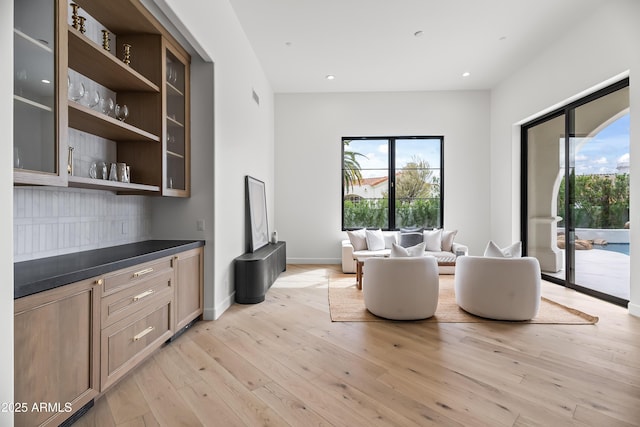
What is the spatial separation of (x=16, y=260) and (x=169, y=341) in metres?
1.25

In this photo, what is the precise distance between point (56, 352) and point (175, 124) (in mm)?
2187

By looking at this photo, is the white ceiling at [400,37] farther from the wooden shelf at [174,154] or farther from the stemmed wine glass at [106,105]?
the stemmed wine glass at [106,105]

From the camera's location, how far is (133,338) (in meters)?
2.06

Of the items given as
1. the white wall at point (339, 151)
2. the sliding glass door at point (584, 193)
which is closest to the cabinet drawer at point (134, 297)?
the white wall at point (339, 151)

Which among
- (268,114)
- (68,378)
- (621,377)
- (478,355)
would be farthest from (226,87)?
(621,377)

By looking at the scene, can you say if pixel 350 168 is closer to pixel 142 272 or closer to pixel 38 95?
pixel 142 272

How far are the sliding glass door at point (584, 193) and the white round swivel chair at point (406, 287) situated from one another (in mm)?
2453

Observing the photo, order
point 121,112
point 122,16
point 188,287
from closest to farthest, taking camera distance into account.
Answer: point 122,16 → point 121,112 → point 188,287

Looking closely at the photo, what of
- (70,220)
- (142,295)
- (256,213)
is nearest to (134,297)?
(142,295)

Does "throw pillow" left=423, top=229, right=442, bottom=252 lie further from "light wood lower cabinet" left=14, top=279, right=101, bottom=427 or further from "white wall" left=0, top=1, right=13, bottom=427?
"white wall" left=0, top=1, right=13, bottom=427

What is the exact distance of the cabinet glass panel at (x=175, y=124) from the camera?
2916mm

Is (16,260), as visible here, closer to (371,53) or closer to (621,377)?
(621,377)

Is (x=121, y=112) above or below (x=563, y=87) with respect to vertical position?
below

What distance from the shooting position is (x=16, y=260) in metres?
1.79
